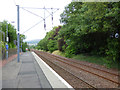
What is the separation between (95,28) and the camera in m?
13.5

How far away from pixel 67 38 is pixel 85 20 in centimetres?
840

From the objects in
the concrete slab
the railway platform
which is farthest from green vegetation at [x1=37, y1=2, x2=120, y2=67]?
the concrete slab

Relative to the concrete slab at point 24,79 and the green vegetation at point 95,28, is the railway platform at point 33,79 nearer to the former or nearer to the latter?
the concrete slab at point 24,79

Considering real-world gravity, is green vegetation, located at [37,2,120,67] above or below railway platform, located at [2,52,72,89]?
above

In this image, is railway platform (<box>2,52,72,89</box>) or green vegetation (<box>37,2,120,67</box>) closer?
railway platform (<box>2,52,72,89</box>)

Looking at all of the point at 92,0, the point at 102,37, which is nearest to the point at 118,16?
the point at 92,0

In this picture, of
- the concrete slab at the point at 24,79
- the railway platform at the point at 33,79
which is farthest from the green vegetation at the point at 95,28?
the concrete slab at the point at 24,79

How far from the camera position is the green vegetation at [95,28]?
11031mm

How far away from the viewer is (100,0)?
1026 cm

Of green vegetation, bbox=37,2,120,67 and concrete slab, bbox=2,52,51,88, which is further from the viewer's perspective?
green vegetation, bbox=37,2,120,67

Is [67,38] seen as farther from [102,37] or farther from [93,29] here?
[93,29]

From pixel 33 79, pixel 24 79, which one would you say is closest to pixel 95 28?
pixel 33 79

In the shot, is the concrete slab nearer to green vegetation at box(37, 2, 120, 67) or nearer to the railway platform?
the railway platform

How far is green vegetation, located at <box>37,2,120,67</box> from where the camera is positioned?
36.2 ft
